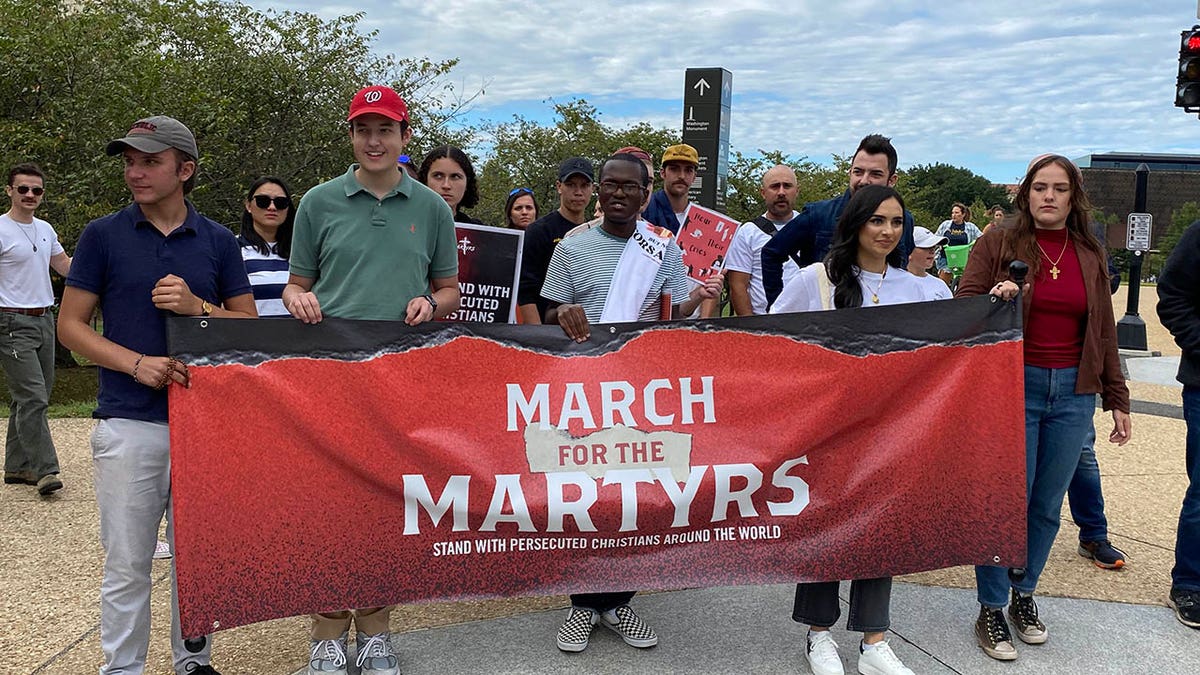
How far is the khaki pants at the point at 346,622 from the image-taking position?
3.59 meters

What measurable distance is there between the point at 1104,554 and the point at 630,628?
2802 mm

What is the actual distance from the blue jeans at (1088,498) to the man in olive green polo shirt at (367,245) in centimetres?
366

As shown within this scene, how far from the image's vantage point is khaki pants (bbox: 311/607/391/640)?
141 inches

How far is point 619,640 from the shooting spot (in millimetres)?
4066

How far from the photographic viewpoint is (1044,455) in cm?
402

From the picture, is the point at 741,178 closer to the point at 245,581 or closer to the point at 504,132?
the point at 504,132

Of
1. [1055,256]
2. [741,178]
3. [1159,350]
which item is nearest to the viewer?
[1055,256]

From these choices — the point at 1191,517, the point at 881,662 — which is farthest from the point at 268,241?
the point at 1191,517

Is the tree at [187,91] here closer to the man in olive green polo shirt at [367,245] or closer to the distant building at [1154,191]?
the man in olive green polo shirt at [367,245]

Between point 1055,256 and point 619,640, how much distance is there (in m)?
2.43

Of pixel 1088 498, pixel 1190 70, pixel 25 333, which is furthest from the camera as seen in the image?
pixel 1190 70

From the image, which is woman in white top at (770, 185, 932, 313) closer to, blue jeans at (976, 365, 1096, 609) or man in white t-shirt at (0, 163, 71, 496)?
blue jeans at (976, 365, 1096, 609)

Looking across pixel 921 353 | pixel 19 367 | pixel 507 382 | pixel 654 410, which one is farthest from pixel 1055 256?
pixel 19 367

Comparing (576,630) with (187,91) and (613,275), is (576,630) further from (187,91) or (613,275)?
(187,91)
